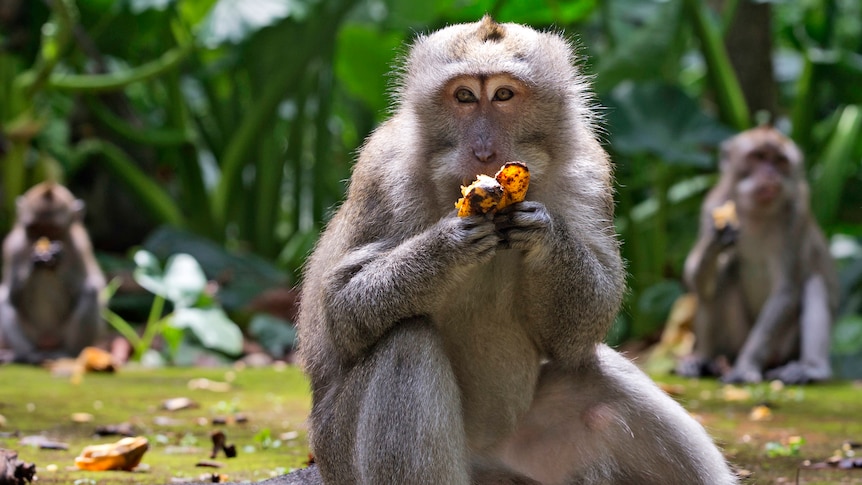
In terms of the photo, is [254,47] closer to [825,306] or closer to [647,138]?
[647,138]

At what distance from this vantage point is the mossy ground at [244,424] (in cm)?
449

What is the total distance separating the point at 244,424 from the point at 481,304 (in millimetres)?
2747

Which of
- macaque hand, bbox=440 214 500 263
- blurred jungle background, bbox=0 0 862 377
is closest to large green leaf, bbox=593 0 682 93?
blurred jungle background, bbox=0 0 862 377

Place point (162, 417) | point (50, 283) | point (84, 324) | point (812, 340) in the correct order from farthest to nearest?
Result: point (50, 283) → point (84, 324) → point (812, 340) → point (162, 417)

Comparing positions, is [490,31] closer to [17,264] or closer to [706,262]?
[706,262]

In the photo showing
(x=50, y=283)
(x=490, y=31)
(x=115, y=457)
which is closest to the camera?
(x=490, y=31)

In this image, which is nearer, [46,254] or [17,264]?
[46,254]

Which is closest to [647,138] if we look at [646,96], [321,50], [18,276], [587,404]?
[646,96]

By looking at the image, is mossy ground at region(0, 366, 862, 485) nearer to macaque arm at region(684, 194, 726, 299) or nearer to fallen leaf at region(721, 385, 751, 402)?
fallen leaf at region(721, 385, 751, 402)

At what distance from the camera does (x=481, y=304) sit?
3.50m

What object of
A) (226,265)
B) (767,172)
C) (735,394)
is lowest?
(735,394)

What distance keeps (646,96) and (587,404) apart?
8.32 metres

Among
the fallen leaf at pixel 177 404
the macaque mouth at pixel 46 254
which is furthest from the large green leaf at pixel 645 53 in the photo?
the fallen leaf at pixel 177 404

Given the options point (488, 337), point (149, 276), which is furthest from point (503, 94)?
point (149, 276)
